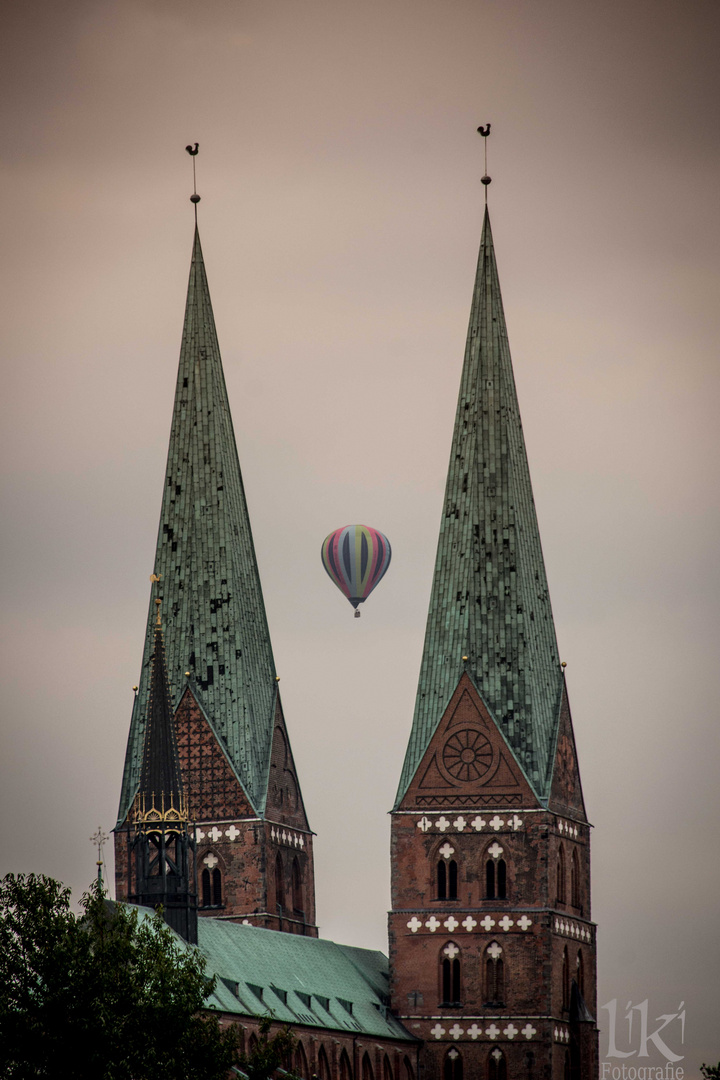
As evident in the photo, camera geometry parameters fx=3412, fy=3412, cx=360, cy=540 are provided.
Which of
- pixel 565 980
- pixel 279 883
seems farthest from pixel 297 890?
pixel 565 980

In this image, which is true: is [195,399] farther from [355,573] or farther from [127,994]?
[127,994]

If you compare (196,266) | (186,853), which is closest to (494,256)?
(196,266)

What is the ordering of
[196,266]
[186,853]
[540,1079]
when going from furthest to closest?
[196,266], [540,1079], [186,853]

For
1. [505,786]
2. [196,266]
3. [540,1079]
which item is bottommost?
[540,1079]

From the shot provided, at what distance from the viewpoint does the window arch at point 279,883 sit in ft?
414

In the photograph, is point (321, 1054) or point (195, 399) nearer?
point (321, 1054)

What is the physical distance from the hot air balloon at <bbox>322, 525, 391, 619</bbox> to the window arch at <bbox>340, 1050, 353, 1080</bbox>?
64.5ft

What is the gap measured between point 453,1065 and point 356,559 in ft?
68.1

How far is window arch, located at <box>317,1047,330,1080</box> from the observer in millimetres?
118125

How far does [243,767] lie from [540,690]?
37.6ft

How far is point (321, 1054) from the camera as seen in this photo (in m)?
118

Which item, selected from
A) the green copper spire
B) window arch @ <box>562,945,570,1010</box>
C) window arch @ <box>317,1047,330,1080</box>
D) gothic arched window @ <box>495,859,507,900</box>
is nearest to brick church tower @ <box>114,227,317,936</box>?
the green copper spire

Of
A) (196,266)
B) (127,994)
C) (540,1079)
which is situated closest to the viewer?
(127,994)

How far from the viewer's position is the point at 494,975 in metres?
124
